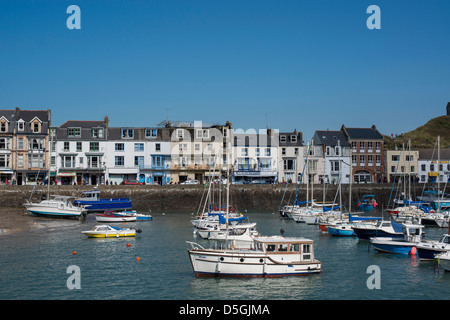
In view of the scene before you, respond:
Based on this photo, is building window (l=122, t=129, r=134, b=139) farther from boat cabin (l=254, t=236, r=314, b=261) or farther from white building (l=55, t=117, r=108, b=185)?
boat cabin (l=254, t=236, r=314, b=261)

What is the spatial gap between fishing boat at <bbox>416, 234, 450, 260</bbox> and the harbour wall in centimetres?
3458

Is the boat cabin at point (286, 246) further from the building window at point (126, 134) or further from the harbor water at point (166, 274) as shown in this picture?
the building window at point (126, 134)

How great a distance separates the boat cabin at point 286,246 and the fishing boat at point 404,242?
35.2 feet

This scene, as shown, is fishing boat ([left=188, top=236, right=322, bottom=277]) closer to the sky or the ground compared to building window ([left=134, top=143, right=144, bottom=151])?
closer to the ground

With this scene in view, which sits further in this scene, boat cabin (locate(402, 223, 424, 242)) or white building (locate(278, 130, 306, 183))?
white building (locate(278, 130, 306, 183))

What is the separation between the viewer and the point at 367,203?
3167 inches

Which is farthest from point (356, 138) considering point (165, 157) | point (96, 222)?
point (96, 222)

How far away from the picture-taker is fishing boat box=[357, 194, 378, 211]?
79188 millimetres

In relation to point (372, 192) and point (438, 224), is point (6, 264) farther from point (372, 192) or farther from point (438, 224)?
point (372, 192)

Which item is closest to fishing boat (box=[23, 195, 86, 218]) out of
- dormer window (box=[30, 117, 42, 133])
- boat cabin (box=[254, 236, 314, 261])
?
dormer window (box=[30, 117, 42, 133])

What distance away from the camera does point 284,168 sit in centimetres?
9094

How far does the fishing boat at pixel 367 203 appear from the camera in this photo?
79188 millimetres

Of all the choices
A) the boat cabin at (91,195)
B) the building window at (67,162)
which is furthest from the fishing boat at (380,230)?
the building window at (67,162)

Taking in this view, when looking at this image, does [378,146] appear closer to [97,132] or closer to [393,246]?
[97,132]
